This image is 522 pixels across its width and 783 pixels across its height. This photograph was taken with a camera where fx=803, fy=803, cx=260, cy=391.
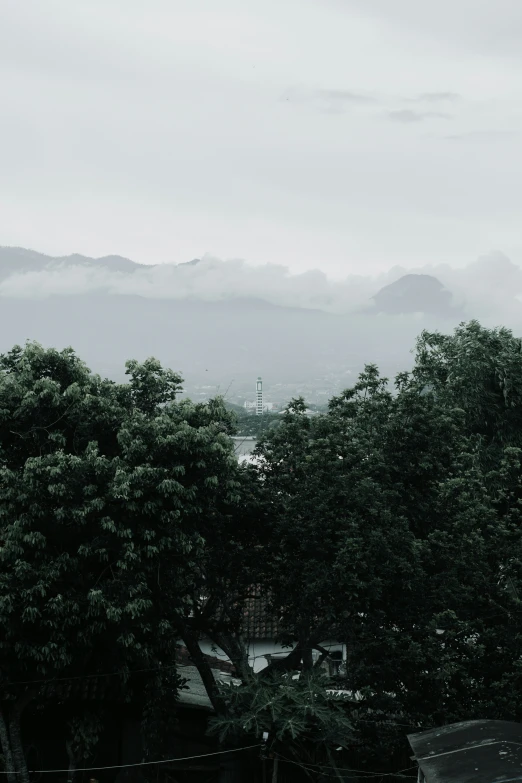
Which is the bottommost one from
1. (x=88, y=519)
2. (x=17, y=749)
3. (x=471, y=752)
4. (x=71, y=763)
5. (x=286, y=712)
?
(x=71, y=763)

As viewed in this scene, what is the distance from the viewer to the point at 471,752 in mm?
13719

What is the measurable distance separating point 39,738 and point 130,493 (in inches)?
367

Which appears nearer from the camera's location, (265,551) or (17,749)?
(17,749)

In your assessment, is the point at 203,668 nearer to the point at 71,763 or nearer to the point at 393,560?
the point at 71,763

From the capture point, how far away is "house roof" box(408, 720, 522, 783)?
12.7 metres

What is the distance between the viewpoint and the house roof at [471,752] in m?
12.7

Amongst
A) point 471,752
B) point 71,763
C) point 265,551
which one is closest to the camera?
point 471,752

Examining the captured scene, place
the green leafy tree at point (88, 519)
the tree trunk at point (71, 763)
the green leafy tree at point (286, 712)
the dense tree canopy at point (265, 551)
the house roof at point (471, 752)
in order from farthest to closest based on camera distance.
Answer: the tree trunk at point (71, 763) → the green leafy tree at point (286, 712) → the dense tree canopy at point (265, 551) → the green leafy tree at point (88, 519) → the house roof at point (471, 752)

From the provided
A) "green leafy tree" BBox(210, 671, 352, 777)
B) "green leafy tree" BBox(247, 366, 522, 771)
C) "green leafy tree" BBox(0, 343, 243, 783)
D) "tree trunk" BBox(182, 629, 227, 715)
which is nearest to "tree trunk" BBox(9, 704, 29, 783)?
"green leafy tree" BBox(0, 343, 243, 783)

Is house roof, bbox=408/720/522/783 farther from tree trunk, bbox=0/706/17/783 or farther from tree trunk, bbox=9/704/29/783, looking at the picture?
tree trunk, bbox=0/706/17/783

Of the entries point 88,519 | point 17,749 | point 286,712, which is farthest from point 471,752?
point 17,749

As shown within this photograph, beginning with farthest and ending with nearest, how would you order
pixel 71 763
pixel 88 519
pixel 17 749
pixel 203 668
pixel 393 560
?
pixel 203 668 < pixel 393 560 < pixel 71 763 < pixel 17 749 < pixel 88 519

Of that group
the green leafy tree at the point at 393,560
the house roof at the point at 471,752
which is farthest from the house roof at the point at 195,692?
the house roof at the point at 471,752

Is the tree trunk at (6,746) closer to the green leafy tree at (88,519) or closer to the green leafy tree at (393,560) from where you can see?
the green leafy tree at (88,519)
